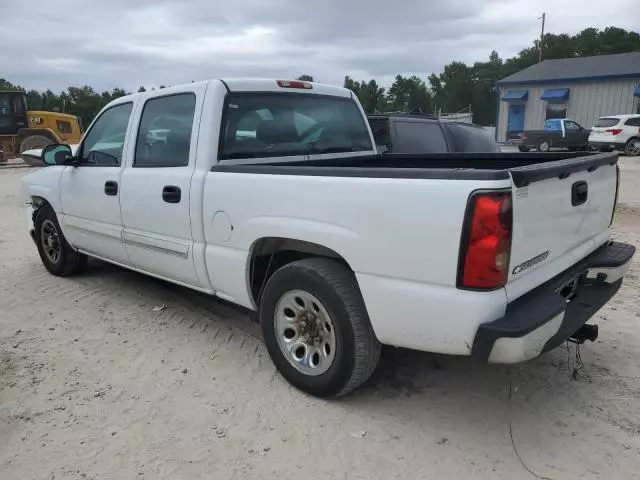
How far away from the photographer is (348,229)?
2814mm

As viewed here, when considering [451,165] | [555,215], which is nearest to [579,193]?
[555,215]

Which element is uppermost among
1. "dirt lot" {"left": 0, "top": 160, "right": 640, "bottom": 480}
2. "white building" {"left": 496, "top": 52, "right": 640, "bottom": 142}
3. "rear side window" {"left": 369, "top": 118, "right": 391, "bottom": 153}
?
"white building" {"left": 496, "top": 52, "right": 640, "bottom": 142}

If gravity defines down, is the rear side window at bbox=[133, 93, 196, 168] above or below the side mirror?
above

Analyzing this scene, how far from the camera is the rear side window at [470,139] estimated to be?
27.3ft

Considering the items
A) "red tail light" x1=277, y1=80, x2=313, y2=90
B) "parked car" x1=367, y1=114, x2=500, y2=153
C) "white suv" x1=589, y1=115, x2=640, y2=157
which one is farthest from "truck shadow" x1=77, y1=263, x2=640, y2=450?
"white suv" x1=589, y1=115, x2=640, y2=157

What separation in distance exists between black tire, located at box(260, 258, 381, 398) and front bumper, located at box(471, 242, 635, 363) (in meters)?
0.66

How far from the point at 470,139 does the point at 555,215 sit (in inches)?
238

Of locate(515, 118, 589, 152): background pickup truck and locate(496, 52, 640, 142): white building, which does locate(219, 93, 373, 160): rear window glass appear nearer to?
locate(515, 118, 589, 152): background pickup truck

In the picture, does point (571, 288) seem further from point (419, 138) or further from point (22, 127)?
point (22, 127)

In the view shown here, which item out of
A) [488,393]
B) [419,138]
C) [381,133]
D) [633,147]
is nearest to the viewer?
[488,393]

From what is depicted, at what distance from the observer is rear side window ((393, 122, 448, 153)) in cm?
747

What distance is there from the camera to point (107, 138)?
481cm

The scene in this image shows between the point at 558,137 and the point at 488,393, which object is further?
the point at 558,137

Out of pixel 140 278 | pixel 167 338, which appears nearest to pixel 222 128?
pixel 167 338
